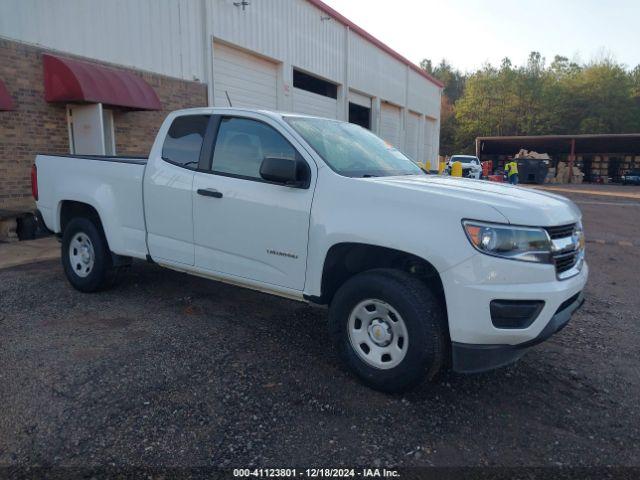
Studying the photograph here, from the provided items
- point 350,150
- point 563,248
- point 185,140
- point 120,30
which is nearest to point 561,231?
point 563,248

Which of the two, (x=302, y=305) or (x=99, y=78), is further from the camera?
(x=99, y=78)

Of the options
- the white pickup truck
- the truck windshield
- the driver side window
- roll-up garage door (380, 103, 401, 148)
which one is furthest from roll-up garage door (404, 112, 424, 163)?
the driver side window

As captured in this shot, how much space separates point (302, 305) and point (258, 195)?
180 centimetres

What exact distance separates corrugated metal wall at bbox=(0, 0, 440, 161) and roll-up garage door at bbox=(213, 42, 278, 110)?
280mm

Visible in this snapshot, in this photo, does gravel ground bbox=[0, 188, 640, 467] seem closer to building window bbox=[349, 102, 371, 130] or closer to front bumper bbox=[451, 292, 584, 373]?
front bumper bbox=[451, 292, 584, 373]

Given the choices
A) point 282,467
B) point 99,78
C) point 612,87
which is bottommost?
point 282,467

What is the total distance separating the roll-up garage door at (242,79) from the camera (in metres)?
14.1

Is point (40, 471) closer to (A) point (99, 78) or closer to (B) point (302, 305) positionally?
(B) point (302, 305)

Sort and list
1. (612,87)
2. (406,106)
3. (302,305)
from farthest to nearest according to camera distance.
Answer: (612,87)
(406,106)
(302,305)

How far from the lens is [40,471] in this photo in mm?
2500

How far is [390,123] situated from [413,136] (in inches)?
167

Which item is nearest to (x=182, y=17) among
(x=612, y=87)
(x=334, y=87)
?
(x=334, y=87)

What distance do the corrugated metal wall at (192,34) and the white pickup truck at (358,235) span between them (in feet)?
22.1

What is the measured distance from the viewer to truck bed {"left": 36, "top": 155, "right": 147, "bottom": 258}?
15.7ft
